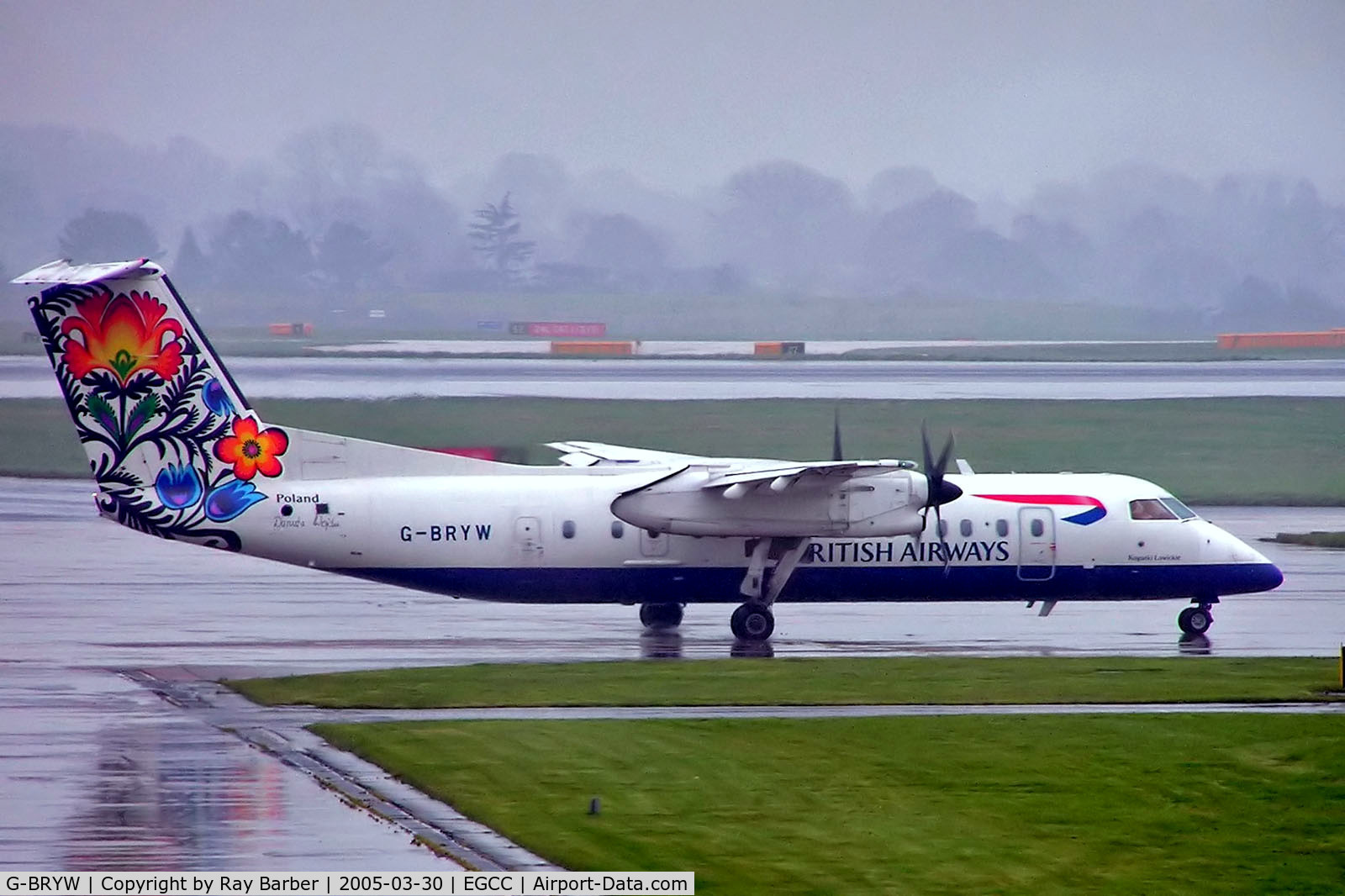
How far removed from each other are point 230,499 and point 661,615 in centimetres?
767

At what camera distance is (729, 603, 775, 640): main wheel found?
1127 inches

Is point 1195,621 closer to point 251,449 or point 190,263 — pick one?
point 251,449

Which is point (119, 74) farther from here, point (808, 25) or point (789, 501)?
point (789, 501)

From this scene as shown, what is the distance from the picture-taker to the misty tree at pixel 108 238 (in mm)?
103000

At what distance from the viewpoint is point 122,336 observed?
2745 cm

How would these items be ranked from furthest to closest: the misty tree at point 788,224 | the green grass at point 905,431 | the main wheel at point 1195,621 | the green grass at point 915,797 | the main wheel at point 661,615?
the misty tree at point 788,224 < the green grass at point 905,431 < the main wheel at point 661,615 < the main wheel at point 1195,621 < the green grass at point 915,797

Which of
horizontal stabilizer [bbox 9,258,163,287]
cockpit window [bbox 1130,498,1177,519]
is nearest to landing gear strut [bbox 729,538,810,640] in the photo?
cockpit window [bbox 1130,498,1177,519]

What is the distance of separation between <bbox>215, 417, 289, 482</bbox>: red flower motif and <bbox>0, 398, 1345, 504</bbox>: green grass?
3129 cm

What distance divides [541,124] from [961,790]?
111 meters

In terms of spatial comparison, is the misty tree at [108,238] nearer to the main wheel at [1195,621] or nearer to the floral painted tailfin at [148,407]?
the floral painted tailfin at [148,407]

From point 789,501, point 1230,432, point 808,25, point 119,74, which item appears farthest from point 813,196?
point 789,501

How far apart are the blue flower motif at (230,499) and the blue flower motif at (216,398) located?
3.60 feet

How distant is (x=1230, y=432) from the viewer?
6662 cm

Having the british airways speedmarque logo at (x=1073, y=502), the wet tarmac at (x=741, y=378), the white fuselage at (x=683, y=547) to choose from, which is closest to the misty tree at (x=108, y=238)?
the wet tarmac at (x=741, y=378)
